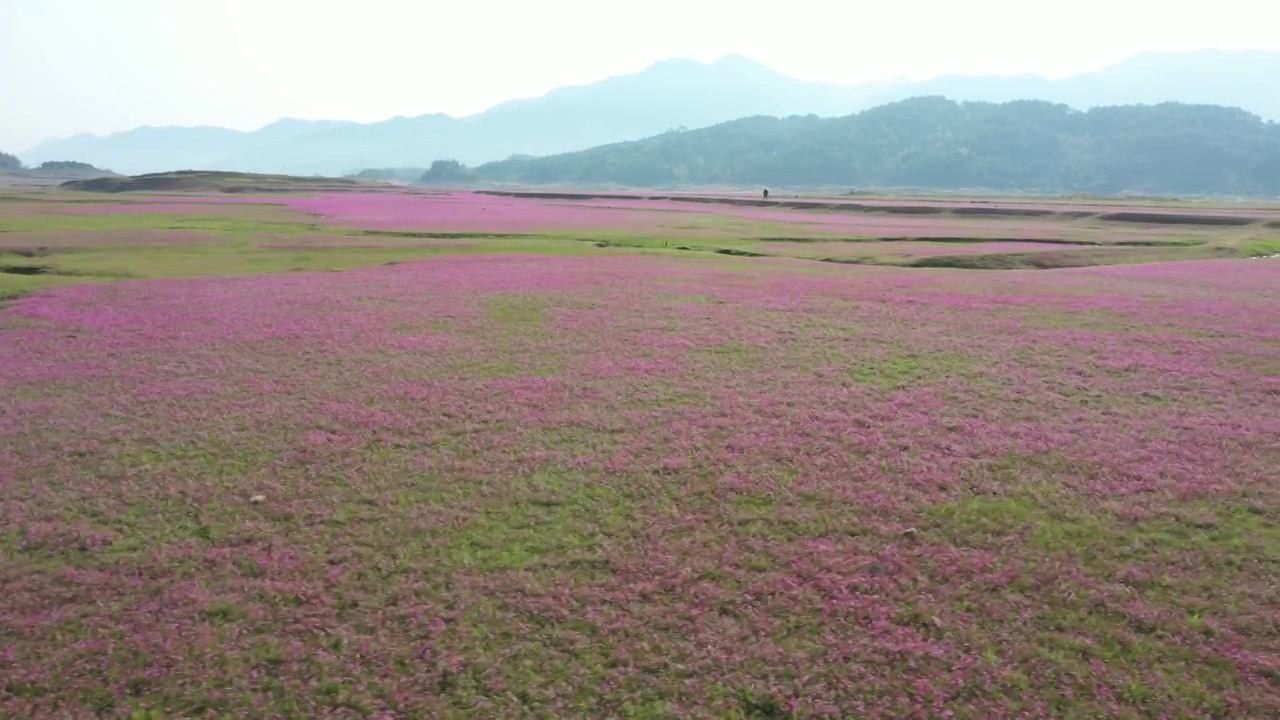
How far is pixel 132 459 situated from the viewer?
1328 cm

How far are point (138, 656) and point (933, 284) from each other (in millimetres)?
31219

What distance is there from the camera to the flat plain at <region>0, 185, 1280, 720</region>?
26.3ft

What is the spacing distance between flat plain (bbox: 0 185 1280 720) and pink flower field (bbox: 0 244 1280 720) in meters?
0.05

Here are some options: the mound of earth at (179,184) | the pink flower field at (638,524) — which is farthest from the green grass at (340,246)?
the mound of earth at (179,184)

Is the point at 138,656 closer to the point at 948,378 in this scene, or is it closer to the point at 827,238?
the point at 948,378

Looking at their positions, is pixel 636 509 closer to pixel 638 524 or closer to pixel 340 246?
pixel 638 524

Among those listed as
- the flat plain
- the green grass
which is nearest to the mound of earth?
the green grass

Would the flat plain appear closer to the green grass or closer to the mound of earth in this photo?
the green grass

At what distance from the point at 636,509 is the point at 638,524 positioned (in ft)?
1.58

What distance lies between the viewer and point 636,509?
1161 centimetres

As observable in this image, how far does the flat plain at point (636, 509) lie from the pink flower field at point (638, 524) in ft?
0.18

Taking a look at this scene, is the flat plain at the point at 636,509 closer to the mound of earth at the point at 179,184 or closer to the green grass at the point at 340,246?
the green grass at the point at 340,246

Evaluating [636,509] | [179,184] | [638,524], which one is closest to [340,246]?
[636,509]

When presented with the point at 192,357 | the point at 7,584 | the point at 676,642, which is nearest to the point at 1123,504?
the point at 676,642
